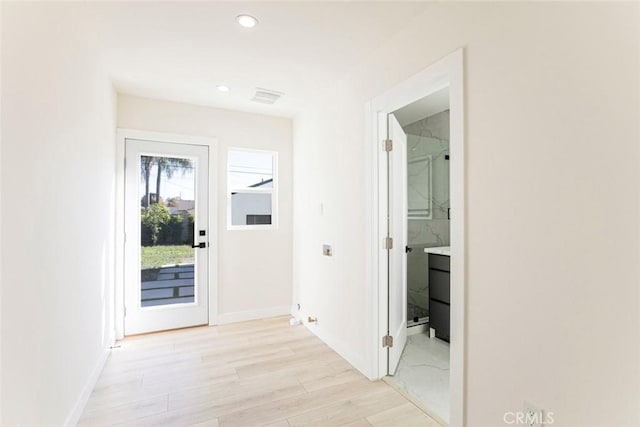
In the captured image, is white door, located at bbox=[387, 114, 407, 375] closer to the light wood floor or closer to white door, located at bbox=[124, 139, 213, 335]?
the light wood floor

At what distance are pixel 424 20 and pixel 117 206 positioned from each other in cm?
332

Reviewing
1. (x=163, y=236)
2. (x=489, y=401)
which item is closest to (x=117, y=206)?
(x=163, y=236)

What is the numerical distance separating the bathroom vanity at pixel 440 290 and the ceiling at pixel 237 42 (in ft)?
6.52

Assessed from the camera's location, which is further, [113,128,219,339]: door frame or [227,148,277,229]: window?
[227,148,277,229]: window

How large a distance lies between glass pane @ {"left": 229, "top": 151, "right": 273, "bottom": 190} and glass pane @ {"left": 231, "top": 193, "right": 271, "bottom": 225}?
129mm

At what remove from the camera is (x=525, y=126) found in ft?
4.63

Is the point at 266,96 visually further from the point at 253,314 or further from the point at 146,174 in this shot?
the point at 253,314


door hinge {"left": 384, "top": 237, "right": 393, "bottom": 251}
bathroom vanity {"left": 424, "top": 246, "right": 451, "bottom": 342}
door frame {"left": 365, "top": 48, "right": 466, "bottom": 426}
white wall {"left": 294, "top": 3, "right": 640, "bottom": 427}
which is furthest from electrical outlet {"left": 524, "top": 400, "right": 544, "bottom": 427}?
bathroom vanity {"left": 424, "top": 246, "right": 451, "bottom": 342}

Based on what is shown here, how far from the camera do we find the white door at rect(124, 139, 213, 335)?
135 inches

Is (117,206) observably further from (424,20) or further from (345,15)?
(424,20)

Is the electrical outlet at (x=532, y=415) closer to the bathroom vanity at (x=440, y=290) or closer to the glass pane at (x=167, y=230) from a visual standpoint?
the bathroom vanity at (x=440, y=290)

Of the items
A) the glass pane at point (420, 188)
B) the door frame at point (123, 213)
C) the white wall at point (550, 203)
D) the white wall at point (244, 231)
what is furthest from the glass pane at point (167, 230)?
the white wall at point (550, 203)

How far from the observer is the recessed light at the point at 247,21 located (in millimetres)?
2037

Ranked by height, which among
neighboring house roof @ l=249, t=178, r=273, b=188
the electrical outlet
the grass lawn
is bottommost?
the electrical outlet
